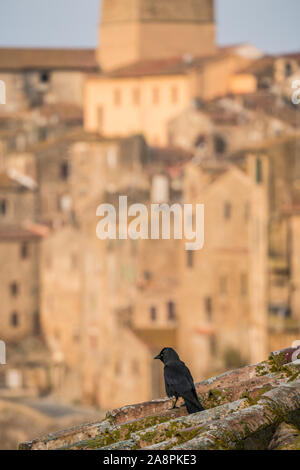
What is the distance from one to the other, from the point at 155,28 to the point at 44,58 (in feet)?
19.0

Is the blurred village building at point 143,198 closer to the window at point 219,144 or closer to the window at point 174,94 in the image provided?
the window at point 219,144

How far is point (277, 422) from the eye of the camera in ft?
21.6

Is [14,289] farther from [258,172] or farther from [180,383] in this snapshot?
[180,383]

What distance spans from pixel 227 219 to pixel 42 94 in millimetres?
28819

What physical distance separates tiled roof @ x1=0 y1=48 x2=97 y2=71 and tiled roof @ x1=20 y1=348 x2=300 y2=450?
5116 centimetres

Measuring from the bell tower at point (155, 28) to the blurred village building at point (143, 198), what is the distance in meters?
0.06

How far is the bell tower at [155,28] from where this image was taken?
56406 mm

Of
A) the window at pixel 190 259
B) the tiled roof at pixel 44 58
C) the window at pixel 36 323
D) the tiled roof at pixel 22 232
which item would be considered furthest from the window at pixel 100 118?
the window at pixel 190 259

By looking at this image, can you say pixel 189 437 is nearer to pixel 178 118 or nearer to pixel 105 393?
pixel 105 393

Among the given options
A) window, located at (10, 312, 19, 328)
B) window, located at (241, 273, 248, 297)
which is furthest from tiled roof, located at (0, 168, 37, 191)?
window, located at (241, 273, 248, 297)

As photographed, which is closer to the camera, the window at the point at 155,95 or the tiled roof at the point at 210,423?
the tiled roof at the point at 210,423

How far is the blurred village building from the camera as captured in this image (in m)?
31.0

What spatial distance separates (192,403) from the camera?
6926mm

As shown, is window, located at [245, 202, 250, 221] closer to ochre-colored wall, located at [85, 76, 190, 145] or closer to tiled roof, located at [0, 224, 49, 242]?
tiled roof, located at [0, 224, 49, 242]
